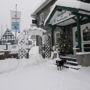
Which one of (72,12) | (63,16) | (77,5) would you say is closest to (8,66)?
(63,16)

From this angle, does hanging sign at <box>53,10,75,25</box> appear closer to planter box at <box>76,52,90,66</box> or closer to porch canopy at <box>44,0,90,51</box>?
porch canopy at <box>44,0,90,51</box>

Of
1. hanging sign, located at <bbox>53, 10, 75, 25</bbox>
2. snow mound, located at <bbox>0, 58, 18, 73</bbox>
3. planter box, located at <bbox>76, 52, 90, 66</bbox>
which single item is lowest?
snow mound, located at <bbox>0, 58, 18, 73</bbox>

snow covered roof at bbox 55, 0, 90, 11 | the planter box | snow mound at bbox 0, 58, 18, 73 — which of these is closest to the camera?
the planter box

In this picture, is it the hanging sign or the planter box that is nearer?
the planter box

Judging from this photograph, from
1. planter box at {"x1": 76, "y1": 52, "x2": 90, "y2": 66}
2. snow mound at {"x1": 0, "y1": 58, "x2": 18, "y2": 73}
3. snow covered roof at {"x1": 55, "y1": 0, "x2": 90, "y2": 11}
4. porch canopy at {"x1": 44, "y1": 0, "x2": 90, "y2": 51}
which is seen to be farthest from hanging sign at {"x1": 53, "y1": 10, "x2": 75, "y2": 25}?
snow mound at {"x1": 0, "y1": 58, "x2": 18, "y2": 73}

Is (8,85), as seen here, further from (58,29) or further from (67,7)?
(58,29)

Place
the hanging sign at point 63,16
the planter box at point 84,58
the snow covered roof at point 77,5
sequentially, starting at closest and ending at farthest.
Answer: the planter box at point 84,58
the snow covered roof at point 77,5
the hanging sign at point 63,16

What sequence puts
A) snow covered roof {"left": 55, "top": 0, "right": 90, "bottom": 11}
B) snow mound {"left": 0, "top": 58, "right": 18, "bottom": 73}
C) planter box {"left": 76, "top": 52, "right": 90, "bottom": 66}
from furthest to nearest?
snow mound {"left": 0, "top": 58, "right": 18, "bottom": 73}
snow covered roof {"left": 55, "top": 0, "right": 90, "bottom": 11}
planter box {"left": 76, "top": 52, "right": 90, "bottom": 66}

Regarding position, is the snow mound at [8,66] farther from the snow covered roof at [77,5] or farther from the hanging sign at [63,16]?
the snow covered roof at [77,5]

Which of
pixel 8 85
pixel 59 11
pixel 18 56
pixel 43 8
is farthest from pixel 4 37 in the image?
pixel 8 85

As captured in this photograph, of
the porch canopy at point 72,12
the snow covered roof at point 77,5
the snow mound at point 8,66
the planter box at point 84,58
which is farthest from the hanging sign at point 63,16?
the snow mound at point 8,66

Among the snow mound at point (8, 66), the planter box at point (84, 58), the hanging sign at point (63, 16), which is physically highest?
the hanging sign at point (63, 16)

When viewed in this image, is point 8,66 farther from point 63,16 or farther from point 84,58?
point 63,16

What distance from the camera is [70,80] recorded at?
22.2ft
